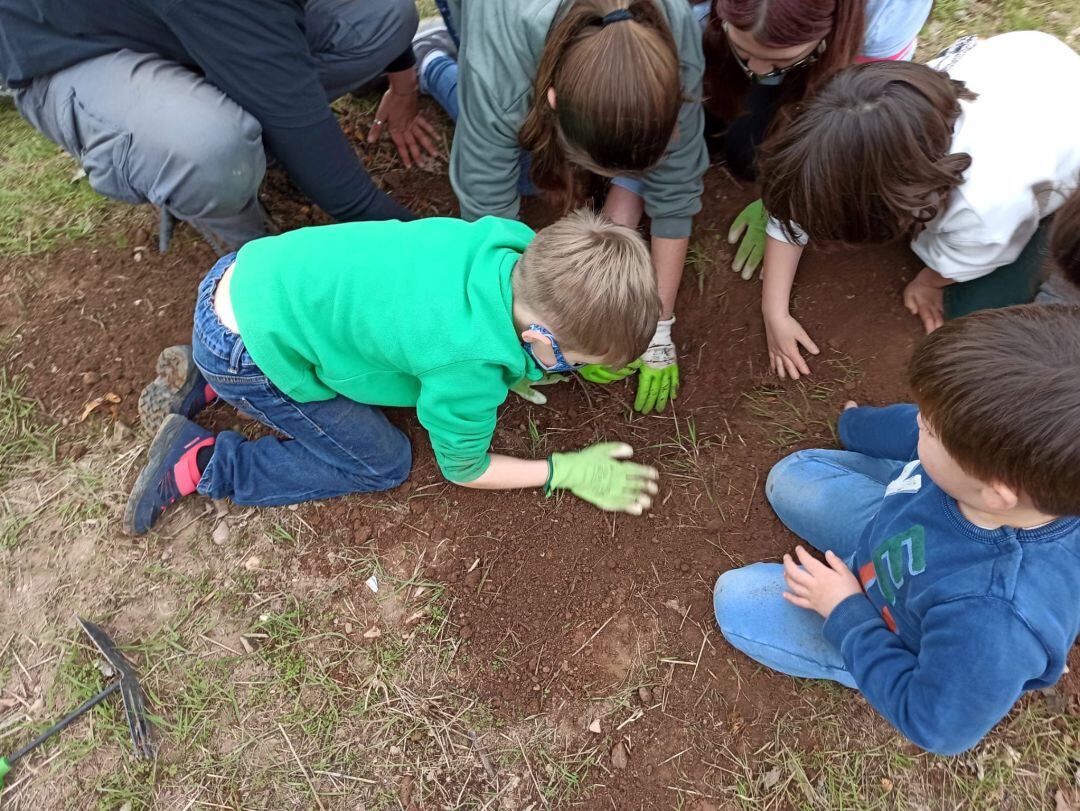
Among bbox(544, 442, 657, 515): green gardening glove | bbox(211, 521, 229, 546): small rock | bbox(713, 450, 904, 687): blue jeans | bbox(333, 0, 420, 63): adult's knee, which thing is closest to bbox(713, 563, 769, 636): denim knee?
bbox(713, 450, 904, 687): blue jeans

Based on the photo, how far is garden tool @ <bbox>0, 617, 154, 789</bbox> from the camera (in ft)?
5.76

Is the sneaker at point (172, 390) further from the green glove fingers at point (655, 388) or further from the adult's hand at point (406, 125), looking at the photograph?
the green glove fingers at point (655, 388)

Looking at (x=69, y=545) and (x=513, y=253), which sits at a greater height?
(x=513, y=253)

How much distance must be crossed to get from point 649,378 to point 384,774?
4.09 ft

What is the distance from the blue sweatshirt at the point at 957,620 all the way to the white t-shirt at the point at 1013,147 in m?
0.69

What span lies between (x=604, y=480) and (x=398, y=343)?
71cm

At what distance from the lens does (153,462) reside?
1928 mm

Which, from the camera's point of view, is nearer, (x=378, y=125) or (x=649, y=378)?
(x=649, y=378)

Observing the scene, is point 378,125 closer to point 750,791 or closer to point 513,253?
point 513,253

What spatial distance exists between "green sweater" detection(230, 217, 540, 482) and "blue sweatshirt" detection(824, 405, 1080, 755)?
834mm

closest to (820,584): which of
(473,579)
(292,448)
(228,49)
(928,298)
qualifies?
(473,579)

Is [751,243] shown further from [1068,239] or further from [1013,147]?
[1068,239]

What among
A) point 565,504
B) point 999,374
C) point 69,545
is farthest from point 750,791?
point 69,545

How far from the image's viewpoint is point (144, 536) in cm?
198
